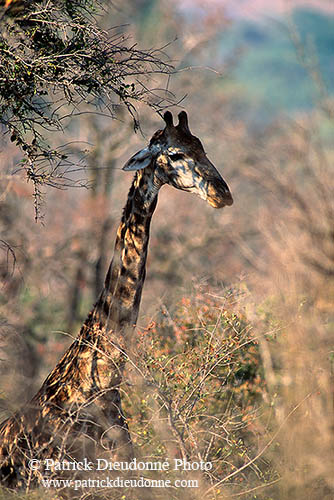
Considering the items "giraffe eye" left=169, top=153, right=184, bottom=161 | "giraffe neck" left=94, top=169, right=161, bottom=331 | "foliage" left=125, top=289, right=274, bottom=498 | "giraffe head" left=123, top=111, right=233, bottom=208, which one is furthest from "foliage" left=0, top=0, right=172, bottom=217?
"foliage" left=125, top=289, right=274, bottom=498

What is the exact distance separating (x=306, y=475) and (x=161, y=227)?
13.5 meters

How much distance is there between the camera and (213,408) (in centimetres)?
685

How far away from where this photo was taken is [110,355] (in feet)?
16.1

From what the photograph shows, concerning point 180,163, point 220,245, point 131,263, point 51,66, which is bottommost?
point 131,263

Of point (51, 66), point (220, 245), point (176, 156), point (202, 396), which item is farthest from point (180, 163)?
point (220, 245)

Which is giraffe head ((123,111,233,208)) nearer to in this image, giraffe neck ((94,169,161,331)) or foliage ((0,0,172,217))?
giraffe neck ((94,169,161,331))

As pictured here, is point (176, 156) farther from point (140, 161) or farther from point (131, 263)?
point (131, 263)

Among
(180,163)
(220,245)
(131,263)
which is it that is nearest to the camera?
(180,163)

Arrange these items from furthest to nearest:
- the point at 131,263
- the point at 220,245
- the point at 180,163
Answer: the point at 220,245
the point at 131,263
the point at 180,163

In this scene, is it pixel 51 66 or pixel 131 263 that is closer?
pixel 51 66

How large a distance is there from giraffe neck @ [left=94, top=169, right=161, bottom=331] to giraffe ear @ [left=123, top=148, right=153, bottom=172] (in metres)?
0.12

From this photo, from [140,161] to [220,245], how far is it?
15921 mm

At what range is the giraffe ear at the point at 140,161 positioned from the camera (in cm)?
489

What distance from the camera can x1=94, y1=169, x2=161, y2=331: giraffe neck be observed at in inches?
195
